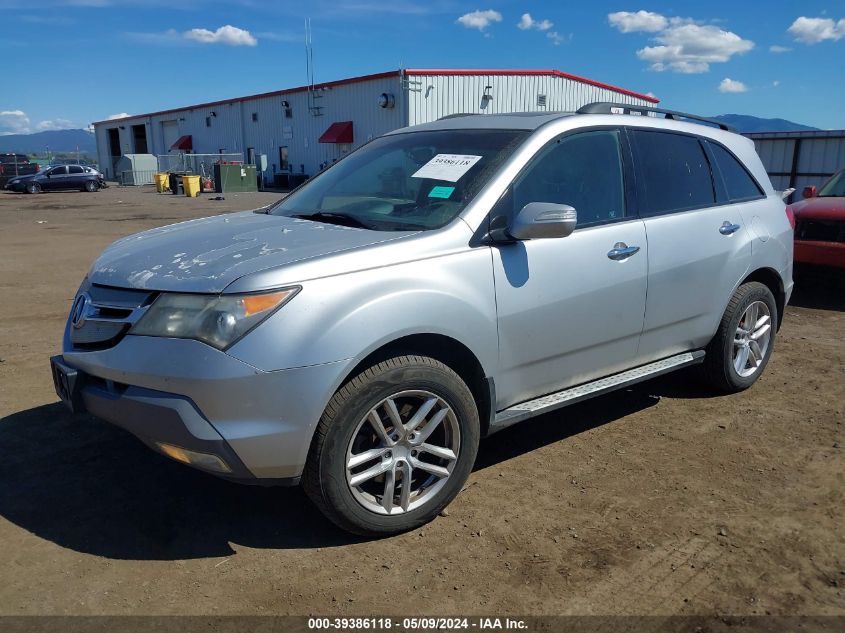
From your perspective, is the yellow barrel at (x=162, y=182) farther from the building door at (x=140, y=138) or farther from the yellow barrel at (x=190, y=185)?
the building door at (x=140, y=138)

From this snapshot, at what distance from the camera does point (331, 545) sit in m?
3.15

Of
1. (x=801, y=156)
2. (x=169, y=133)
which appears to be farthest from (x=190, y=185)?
(x=169, y=133)

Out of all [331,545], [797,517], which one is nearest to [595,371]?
[797,517]

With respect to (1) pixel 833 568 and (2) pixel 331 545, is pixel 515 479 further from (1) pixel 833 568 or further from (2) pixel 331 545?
(1) pixel 833 568

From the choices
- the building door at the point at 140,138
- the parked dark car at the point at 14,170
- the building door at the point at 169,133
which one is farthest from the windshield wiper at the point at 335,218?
the building door at the point at 140,138

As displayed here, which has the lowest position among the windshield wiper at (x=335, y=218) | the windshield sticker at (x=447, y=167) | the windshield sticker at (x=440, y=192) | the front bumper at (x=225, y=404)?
the front bumper at (x=225, y=404)

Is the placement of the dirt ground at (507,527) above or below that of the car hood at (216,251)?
below

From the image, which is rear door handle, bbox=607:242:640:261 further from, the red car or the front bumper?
the red car

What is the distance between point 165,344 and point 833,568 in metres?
2.88

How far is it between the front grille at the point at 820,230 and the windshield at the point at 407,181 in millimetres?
5956

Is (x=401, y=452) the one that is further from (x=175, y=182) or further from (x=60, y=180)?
(x=60, y=180)

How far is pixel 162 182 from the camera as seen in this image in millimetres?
36875

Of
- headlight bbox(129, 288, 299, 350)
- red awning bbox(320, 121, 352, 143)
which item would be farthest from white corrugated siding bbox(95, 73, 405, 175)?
headlight bbox(129, 288, 299, 350)

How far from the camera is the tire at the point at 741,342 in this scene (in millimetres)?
4684
